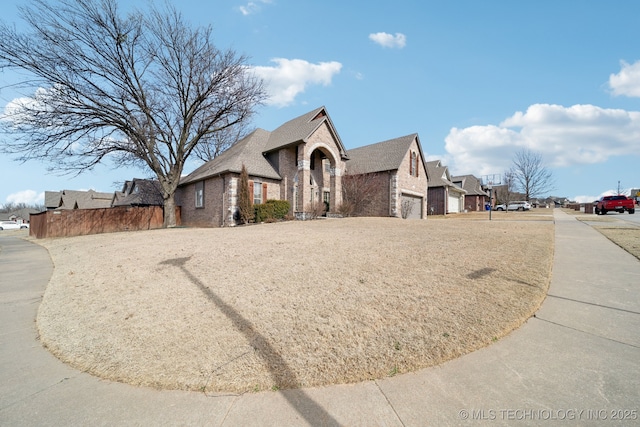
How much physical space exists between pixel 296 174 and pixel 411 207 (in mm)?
11743

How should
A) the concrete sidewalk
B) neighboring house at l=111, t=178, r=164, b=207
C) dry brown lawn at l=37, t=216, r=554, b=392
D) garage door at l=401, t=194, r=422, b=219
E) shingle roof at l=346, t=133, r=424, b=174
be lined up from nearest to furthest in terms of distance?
1. the concrete sidewalk
2. dry brown lawn at l=37, t=216, r=554, b=392
3. shingle roof at l=346, t=133, r=424, b=174
4. garage door at l=401, t=194, r=422, b=219
5. neighboring house at l=111, t=178, r=164, b=207

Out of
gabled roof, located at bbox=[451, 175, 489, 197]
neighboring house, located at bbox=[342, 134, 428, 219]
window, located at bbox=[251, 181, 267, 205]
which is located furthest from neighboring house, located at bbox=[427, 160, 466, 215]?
window, located at bbox=[251, 181, 267, 205]

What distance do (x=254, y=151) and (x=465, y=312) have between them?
19.8 metres

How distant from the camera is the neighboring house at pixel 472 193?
4459 centimetres

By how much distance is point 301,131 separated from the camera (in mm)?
20141

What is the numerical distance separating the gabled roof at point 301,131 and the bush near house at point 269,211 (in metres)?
4.82

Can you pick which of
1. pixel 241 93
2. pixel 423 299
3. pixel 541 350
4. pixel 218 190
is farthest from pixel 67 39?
pixel 541 350

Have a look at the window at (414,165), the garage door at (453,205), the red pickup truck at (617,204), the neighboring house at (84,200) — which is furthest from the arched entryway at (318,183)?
the neighboring house at (84,200)

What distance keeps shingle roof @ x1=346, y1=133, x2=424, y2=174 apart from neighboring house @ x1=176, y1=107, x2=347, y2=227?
9.00 ft

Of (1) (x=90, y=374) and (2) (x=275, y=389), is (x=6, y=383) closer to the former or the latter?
(1) (x=90, y=374)

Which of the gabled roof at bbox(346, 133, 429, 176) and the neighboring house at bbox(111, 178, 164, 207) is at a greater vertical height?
the gabled roof at bbox(346, 133, 429, 176)

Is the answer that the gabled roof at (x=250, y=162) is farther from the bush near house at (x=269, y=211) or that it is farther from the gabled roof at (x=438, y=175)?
the gabled roof at (x=438, y=175)

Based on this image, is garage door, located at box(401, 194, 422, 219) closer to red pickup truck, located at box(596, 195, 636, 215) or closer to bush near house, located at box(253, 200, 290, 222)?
bush near house, located at box(253, 200, 290, 222)

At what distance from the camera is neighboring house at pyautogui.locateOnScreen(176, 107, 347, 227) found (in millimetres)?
18453
